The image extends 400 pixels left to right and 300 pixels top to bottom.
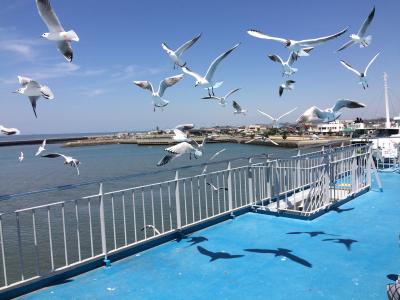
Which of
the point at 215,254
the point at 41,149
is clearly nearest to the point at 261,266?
the point at 215,254

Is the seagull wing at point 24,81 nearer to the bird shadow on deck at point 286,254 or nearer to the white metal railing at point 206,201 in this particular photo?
the white metal railing at point 206,201

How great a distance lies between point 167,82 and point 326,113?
1.72 metres

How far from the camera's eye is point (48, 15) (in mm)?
2717

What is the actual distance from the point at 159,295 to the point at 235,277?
0.88 meters

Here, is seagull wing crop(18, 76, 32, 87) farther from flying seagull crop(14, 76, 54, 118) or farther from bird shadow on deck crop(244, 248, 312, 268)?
bird shadow on deck crop(244, 248, 312, 268)

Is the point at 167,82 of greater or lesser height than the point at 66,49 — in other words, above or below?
below

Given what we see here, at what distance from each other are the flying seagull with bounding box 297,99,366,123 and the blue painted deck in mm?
1710

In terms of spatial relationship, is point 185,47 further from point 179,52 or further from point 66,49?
point 66,49

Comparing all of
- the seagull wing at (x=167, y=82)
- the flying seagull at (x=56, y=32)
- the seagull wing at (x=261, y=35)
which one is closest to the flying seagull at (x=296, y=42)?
the seagull wing at (x=261, y=35)

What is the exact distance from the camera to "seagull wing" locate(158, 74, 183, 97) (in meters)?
3.73

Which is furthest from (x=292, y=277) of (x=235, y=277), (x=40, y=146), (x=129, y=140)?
(x=129, y=140)

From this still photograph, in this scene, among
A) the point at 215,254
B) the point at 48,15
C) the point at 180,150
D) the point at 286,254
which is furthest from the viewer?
the point at 215,254

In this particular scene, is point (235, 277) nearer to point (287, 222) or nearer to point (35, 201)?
point (287, 222)

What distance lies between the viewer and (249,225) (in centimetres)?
606
